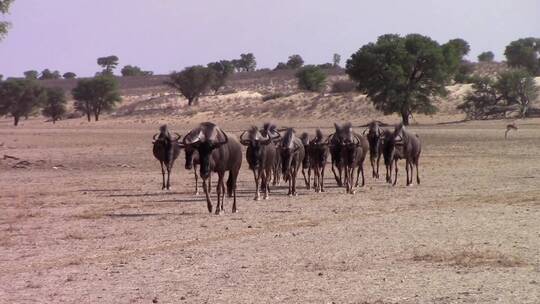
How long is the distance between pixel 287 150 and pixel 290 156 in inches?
7.8

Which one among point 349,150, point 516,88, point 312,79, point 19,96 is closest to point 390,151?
point 349,150

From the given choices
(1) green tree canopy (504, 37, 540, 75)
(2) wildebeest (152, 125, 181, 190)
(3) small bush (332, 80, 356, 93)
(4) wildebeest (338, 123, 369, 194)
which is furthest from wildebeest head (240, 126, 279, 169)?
(1) green tree canopy (504, 37, 540, 75)

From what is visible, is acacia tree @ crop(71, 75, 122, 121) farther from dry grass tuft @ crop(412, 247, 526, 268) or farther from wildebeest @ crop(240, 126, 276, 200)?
dry grass tuft @ crop(412, 247, 526, 268)

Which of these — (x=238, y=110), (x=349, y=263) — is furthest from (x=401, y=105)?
(x=349, y=263)

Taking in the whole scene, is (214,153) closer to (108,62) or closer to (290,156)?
(290,156)

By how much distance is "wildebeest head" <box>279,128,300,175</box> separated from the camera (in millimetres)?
24062

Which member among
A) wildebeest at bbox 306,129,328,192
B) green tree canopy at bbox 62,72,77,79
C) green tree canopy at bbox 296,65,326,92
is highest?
green tree canopy at bbox 62,72,77,79

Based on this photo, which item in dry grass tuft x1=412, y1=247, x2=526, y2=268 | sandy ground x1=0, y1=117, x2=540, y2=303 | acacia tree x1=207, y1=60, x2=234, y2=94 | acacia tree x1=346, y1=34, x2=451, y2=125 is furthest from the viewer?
acacia tree x1=207, y1=60, x2=234, y2=94

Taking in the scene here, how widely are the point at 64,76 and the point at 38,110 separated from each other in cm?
8310

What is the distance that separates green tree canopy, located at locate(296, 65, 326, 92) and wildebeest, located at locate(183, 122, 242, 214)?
8858 cm

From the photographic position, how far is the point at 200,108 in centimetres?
10112

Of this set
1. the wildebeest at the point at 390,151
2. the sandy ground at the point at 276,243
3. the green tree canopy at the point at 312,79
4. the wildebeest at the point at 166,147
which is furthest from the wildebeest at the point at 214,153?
the green tree canopy at the point at 312,79

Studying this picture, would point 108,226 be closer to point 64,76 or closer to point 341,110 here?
point 341,110

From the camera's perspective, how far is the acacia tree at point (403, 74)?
69.6 m
